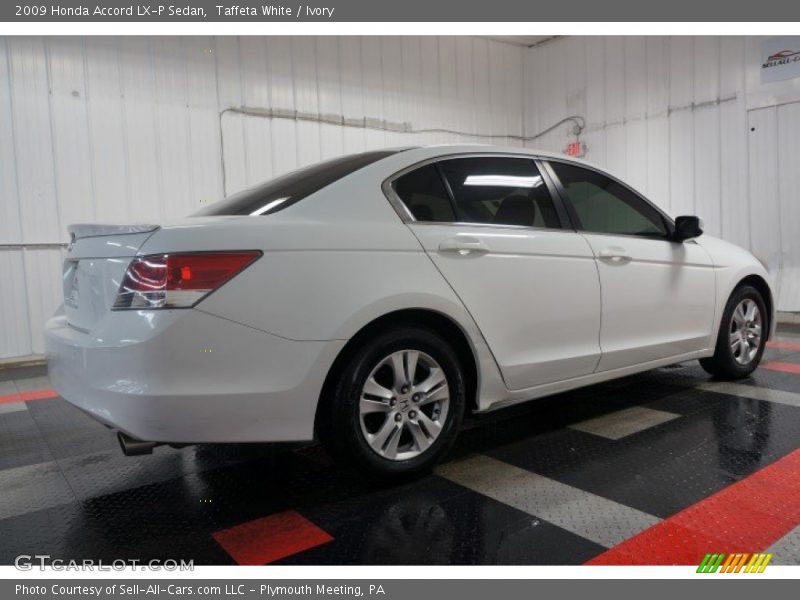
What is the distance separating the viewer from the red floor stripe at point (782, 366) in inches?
168

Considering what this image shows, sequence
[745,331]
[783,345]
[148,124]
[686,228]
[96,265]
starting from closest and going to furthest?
[96,265], [686,228], [745,331], [783,345], [148,124]

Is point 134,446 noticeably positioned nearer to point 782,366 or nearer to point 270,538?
point 270,538

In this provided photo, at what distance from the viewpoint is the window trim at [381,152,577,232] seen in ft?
7.69

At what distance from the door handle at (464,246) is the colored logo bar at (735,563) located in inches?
53.0

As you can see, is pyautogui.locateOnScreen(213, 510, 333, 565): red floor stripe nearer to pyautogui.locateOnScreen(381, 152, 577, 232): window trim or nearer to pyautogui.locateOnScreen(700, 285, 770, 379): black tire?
pyautogui.locateOnScreen(381, 152, 577, 232): window trim

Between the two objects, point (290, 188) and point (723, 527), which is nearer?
point (723, 527)

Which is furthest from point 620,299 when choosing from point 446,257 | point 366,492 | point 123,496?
point 123,496

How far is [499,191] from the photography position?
2.70 meters

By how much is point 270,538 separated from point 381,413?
0.61m

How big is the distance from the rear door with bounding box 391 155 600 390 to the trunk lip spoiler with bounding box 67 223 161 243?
38.3 inches

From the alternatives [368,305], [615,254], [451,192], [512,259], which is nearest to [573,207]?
[615,254]

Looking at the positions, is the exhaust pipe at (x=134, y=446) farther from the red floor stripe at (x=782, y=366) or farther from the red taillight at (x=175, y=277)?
the red floor stripe at (x=782, y=366)

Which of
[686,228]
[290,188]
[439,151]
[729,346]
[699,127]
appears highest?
[699,127]

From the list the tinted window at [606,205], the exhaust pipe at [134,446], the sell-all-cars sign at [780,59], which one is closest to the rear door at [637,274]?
the tinted window at [606,205]
